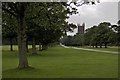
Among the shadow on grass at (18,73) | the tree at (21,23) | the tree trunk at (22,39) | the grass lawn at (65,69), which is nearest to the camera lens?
the shadow on grass at (18,73)

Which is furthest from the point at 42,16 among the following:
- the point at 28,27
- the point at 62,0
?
the point at 28,27

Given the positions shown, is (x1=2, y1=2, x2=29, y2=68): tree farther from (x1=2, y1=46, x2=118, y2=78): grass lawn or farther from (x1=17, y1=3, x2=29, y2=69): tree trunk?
(x1=2, y1=46, x2=118, y2=78): grass lawn

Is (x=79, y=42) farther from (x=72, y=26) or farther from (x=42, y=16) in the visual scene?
(x=42, y=16)

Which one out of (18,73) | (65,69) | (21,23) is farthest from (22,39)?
(18,73)

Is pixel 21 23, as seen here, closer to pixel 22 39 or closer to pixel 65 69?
pixel 22 39

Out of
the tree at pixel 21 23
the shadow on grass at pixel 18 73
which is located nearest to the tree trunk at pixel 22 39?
the tree at pixel 21 23

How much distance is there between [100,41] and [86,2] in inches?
3855

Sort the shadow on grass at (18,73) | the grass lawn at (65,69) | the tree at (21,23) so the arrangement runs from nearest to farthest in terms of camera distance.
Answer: the shadow on grass at (18,73) < the grass lawn at (65,69) < the tree at (21,23)

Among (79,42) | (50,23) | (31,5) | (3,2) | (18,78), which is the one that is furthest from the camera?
(79,42)

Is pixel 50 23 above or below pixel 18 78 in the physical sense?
above

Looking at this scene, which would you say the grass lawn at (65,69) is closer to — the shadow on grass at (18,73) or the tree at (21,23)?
the shadow on grass at (18,73)

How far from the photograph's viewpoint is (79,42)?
569 ft

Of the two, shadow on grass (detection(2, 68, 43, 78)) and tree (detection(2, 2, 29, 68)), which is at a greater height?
tree (detection(2, 2, 29, 68))

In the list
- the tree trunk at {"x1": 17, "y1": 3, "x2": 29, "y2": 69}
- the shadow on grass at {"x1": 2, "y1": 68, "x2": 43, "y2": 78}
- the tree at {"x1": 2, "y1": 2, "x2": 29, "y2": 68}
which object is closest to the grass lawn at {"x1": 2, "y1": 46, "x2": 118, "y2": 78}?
the shadow on grass at {"x1": 2, "y1": 68, "x2": 43, "y2": 78}
